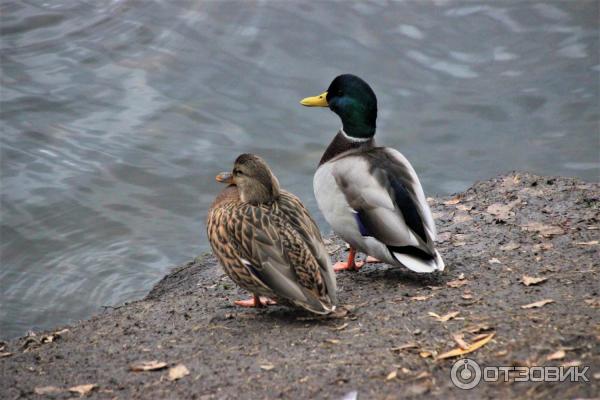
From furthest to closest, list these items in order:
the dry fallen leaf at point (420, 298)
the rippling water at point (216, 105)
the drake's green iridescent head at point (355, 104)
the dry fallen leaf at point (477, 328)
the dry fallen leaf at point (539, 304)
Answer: the rippling water at point (216, 105) < the drake's green iridescent head at point (355, 104) < the dry fallen leaf at point (420, 298) < the dry fallen leaf at point (539, 304) < the dry fallen leaf at point (477, 328)

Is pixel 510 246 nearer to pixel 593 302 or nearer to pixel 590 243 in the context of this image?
pixel 590 243

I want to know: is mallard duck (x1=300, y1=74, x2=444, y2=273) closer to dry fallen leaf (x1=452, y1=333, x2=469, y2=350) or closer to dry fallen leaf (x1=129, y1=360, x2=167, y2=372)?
dry fallen leaf (x1=452, y1=333, x2=469, y2=350)

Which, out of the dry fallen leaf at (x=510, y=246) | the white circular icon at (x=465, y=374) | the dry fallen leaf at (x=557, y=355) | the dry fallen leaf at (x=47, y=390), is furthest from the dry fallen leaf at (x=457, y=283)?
the dry fallen leaf at (x=47, y=390)

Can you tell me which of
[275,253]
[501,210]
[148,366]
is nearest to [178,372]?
[148,366]

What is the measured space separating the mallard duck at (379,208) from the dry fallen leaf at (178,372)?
164cm

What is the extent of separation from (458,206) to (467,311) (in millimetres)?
2571

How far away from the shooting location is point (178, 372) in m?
4.52

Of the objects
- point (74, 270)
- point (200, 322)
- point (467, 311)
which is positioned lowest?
point (74, 270)

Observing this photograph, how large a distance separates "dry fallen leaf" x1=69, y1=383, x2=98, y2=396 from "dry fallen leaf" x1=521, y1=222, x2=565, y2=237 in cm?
332

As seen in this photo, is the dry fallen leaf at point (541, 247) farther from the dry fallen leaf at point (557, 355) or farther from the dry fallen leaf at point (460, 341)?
the dry fallen leaf at point (557, 355)

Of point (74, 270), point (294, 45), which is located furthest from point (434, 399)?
point (294, 45)

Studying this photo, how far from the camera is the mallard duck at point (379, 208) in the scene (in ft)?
18.3

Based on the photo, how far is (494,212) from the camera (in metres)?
6.93

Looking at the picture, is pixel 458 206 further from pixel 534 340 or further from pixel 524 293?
pixel 534 340
